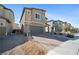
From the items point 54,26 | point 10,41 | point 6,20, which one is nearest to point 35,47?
point 10,41

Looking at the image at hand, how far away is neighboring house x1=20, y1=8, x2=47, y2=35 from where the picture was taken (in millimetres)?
3893

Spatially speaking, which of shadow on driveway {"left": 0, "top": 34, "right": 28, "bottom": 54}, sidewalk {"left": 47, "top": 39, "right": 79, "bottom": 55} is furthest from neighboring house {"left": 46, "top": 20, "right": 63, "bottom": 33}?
shadow on driveway {"left": 0, "top": 34, "right": 28, "bottom": 54}

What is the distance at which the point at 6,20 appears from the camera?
388 cm

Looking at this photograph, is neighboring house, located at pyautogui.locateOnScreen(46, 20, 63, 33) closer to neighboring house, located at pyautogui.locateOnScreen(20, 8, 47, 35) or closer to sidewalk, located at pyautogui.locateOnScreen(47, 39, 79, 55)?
neighboring house, located at pyautogui.locateOnScreen(20, 8, 47, 35)

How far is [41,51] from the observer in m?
3.78

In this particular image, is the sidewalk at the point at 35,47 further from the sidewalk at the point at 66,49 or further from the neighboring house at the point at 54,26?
the neighboring house at the point at 54,26

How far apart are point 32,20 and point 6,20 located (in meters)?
0.50

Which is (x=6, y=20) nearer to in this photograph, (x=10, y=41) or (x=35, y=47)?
(x=10, y=41)

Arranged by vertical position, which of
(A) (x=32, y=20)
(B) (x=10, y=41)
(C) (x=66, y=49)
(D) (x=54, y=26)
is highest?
(A) (x=32, y=20)

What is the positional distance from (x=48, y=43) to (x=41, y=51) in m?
0.24

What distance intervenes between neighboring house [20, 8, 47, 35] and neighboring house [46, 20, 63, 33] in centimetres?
12
